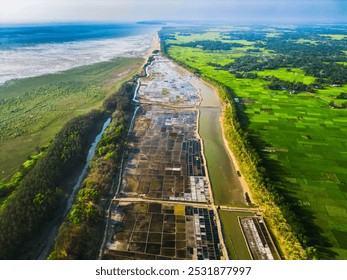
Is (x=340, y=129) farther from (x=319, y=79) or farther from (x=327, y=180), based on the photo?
(x=319, y=79)

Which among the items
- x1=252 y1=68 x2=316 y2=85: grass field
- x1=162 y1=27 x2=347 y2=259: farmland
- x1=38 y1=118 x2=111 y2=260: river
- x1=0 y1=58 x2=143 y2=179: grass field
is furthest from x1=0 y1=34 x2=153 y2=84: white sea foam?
x1=252 y1=68 x2=316 y2=85: grass field

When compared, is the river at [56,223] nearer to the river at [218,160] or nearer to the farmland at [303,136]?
the river at [218,160]

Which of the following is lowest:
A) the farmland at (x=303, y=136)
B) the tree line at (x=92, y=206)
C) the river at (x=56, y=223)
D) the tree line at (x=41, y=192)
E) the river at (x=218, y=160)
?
the river at (x=218, y=160)

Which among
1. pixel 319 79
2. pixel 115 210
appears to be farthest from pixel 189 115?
pixel 319 79

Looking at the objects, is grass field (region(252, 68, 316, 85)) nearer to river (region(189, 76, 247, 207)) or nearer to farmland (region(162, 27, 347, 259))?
farmland (region(162, 27, 347, 259))

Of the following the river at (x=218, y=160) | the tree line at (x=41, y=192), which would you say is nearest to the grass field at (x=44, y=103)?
the tree line at (x=41, y=192)

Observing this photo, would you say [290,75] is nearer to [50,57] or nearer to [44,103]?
[44,103]
